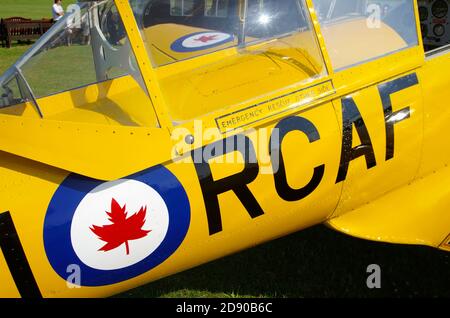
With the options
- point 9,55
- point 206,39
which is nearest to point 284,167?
point 206,39

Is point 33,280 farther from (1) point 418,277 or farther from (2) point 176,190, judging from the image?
(1) point 418,277

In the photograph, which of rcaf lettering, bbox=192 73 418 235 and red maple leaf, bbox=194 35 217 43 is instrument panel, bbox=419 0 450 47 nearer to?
rcaf lettering, bbox=192 73 418 235

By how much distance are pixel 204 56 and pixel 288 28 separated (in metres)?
0.52

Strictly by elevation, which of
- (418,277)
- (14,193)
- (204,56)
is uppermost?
(204,56)

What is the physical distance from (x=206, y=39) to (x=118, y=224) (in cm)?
132

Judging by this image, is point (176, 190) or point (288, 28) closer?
point (176, 190)

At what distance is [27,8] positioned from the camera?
97.4 ft

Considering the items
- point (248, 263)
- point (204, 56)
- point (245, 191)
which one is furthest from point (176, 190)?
point (248, 263)

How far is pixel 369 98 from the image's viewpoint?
2576mm

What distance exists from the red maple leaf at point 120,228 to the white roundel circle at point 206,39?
1170mm

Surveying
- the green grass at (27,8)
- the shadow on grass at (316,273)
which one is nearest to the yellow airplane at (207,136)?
the shadow on grass at (316,273)

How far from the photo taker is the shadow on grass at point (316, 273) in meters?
3.28

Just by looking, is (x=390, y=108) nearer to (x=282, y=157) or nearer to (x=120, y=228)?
(x=282, y=157)
